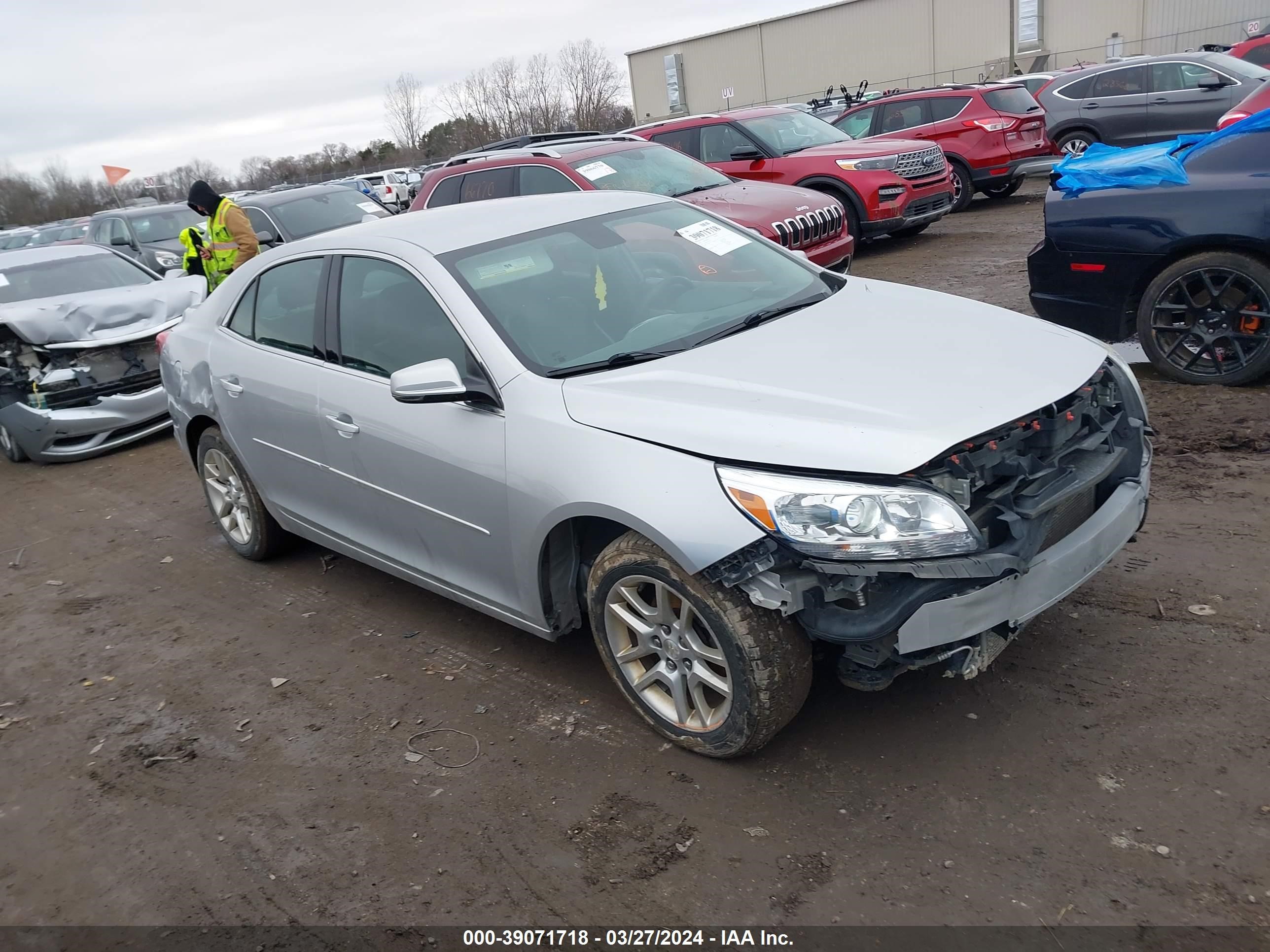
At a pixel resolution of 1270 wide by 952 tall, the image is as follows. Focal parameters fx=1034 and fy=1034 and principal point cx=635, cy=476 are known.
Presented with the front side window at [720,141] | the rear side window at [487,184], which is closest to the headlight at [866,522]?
the rear side window at [487,184]

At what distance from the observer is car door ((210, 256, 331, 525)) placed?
4512 mm

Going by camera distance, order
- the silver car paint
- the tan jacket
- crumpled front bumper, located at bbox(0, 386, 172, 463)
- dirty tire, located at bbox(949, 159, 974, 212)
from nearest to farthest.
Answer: the silver car paint → crumpled front bumper, located at bbox(0, 386, 172, 463) → the tan jacket → dirty tire, located at bbox(949, 159, 974, 212)

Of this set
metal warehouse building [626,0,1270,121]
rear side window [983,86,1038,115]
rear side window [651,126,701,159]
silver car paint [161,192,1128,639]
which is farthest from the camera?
metal warehouse building [626,0,1270,121]

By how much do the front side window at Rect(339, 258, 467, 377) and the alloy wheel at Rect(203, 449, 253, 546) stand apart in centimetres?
145

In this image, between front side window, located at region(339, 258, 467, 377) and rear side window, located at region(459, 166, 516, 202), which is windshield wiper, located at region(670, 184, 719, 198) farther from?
front side window, located at region(339, 258, 467, 377)

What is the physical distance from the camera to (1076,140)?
1588 cm

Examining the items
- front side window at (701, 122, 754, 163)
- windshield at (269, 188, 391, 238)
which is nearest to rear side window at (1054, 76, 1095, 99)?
front side window at (701, 122, 754, 163)

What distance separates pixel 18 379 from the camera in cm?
825

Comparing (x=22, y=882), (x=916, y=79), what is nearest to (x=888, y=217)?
(x=22, y=882)

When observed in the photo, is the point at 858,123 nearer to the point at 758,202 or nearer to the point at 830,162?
the point at 830,162

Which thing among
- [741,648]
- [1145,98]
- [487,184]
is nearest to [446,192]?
[487,184]

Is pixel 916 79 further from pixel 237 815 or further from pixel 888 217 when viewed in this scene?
pixel 237 815

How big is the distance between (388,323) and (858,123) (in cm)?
1347

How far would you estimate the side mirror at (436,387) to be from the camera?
353 cm
